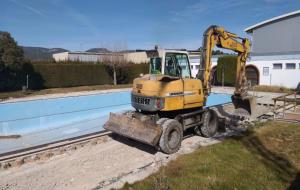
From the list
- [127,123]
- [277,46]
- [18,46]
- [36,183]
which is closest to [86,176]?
[36,183]

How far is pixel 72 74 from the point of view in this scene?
90.0ft

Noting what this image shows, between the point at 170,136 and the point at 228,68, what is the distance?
2181cm

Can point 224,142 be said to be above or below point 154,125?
below

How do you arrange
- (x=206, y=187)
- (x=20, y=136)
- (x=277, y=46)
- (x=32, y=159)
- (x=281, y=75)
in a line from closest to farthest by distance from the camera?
(x=206, y=187) → (x=32, y=159) → (x=20, y=136) → (x=281, y=75) → (x=277, y=46)

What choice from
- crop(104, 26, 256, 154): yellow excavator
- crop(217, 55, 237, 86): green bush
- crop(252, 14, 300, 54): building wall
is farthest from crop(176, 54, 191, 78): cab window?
crop(252, 14, 300, 54): building wall

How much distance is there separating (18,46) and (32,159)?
60.6 feet

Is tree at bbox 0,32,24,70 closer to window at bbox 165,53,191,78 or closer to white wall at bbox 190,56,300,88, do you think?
white wall at bbox 190,56,300,88

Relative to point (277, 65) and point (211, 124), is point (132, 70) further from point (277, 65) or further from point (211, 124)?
point (211, 124)

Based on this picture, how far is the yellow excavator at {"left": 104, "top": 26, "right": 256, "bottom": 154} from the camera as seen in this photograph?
7.60 meters

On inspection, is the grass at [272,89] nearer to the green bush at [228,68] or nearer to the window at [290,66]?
the window at [290,66]

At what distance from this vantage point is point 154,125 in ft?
24.5

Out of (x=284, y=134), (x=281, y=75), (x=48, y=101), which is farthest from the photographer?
(x=281, y=75)

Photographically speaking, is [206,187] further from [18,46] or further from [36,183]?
[18,46]

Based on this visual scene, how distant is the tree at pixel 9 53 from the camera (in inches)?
856
